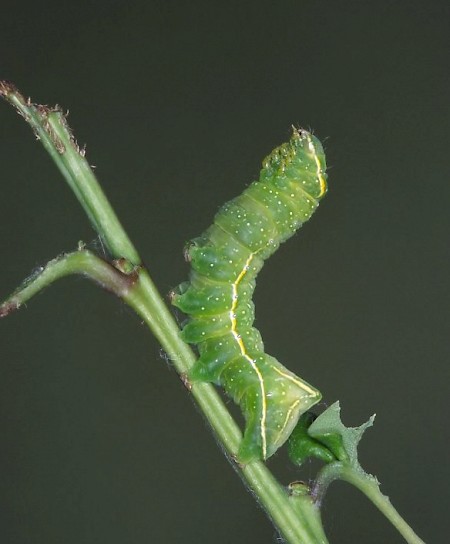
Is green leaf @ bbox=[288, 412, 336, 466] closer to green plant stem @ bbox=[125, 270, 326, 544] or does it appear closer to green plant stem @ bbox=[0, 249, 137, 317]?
green plant stem @ bbox=[125, 270, 326, 544]

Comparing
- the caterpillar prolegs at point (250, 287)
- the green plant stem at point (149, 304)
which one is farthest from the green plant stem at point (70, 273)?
the caterpillar prolegs at point (250, 287)

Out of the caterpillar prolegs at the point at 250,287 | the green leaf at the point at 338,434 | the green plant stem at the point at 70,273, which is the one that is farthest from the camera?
the caterpillar prolegs at the point at 250,287

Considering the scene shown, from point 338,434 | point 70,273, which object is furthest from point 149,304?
point 338,434

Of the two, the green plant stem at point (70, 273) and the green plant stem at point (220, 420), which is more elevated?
the green plant stem at point (70, 273)

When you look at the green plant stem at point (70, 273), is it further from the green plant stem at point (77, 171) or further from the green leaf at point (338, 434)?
the green leaf at point (338, 434)

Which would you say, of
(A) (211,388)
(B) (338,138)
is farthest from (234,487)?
(A) (211,388)

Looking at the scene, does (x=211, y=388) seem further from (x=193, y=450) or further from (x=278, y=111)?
(x=278, y=111)

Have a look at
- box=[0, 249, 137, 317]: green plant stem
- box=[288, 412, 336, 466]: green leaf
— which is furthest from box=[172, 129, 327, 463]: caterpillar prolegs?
box=[0, 249, 137, 317]: green plant stem
